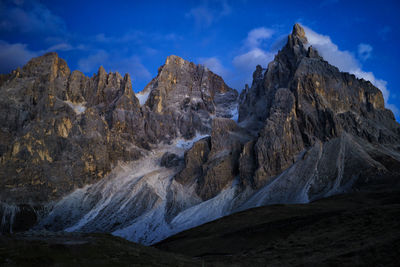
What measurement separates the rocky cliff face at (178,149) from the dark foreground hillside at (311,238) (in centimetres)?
2168

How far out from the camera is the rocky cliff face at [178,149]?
9356 centimetres

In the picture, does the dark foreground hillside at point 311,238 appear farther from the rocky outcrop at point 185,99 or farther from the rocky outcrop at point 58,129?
the rocky outcrop at point 185,99

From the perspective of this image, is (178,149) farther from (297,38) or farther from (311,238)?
(311,238)

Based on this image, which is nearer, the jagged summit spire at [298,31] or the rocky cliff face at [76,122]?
the rocky cliff face at [76,122]

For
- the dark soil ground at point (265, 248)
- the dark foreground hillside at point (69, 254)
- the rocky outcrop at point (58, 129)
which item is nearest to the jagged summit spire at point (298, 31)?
the rocky outcrop at point (58, 129)

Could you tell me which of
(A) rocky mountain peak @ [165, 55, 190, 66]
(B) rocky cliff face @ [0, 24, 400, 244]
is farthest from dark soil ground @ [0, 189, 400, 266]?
(A) rocky mountain peak @ [165, 55, 190, 66]

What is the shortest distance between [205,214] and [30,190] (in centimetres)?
6624

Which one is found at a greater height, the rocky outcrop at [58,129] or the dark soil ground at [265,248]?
the rocky outcrop at [58,129]

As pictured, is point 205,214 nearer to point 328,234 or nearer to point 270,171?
point 270,171

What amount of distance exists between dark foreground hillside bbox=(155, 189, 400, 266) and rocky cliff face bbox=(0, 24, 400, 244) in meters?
21.7

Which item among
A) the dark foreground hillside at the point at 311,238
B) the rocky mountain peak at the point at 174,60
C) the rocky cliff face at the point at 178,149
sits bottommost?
the dark foreground hillside at the point at 311,238

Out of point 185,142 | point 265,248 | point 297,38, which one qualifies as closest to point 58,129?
point 185,142

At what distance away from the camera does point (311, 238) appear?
35500mm

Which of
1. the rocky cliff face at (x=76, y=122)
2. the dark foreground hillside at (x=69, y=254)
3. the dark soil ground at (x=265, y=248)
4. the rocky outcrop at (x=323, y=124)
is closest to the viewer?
the dark foreground hillside at (x=69, y=254)
